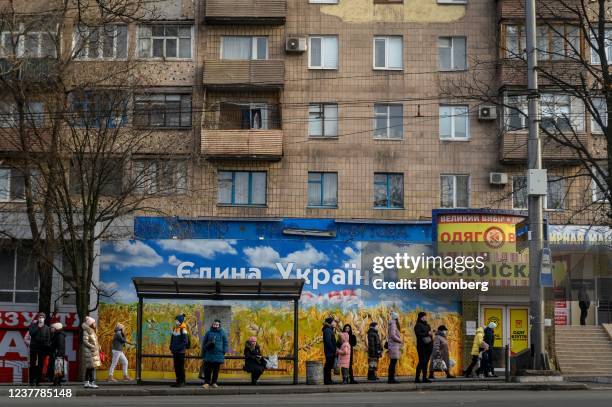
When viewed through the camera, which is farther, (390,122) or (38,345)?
(390,122)

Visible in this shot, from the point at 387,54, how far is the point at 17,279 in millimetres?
17851

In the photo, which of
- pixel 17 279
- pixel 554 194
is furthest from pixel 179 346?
pixel 554 194

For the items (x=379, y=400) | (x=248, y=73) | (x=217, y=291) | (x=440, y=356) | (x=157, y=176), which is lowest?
(x=379, y=400)

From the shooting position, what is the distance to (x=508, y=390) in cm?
2314

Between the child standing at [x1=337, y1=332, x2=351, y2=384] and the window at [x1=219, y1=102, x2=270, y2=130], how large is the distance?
16.6 meters

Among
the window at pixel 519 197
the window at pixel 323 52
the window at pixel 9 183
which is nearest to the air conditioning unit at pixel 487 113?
the window at pixel 519 197

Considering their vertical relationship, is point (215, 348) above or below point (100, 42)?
below

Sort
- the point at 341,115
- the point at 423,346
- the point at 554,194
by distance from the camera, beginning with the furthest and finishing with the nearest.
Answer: the point at 341,115 → the point at 554,194 → the point at 423,346

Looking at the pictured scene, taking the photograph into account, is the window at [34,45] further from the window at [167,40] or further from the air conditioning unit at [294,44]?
the air conditioning unit at [294,44]

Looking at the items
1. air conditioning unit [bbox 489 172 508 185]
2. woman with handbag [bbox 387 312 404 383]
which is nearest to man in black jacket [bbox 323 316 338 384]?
woman with handbag [bbox 387 312 404 383]

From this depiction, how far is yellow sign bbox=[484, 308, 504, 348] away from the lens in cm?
3238

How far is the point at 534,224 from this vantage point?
25.1 metres

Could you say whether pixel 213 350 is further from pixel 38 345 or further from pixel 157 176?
pixel 157 176

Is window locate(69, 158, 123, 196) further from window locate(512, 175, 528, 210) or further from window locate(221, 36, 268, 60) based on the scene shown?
window locate(512, 175, 528, 210)
